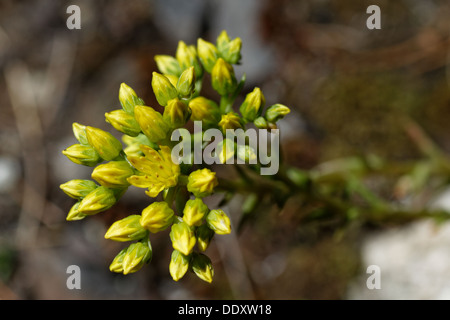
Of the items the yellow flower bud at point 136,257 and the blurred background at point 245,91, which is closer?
the yellow flower bud at point 136,257

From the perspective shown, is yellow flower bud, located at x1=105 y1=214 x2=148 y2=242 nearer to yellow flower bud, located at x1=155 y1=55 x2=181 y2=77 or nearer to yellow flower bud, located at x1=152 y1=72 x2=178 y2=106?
yellow flower bud, located at x1=152 y1=72 x2=178 y2=106

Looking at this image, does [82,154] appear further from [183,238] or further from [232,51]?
[232,51]

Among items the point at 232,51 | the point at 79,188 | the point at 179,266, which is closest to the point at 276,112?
the point at 232,51

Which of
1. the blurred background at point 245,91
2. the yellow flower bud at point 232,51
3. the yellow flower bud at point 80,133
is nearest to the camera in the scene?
the yellow flower bud at point 80,133

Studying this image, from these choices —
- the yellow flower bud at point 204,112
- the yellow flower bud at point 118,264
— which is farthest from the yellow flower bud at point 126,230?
the yellow flower bud at point 204,112

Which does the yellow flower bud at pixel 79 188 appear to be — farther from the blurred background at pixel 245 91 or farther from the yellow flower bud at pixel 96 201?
the blurred background at pixel 245 91
